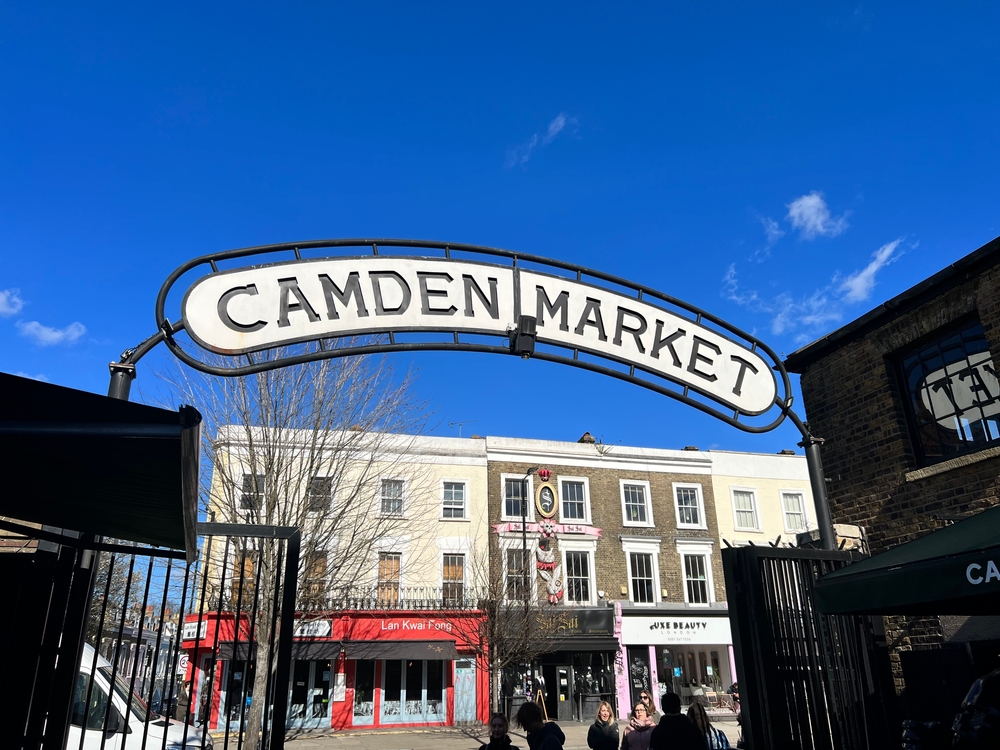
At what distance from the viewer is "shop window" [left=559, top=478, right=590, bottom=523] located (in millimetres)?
26922

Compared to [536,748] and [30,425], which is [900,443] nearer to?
[536,748]

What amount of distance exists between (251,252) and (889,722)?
5.78 metres

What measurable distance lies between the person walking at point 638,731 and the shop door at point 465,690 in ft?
54.6

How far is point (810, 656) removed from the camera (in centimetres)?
500

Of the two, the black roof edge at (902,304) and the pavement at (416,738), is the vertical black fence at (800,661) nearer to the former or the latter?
the black roof edge at (902,304)

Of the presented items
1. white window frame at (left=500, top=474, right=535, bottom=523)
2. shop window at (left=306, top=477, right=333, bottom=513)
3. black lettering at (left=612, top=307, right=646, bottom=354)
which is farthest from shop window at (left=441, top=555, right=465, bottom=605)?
black lettering at (left=612, top=307, right=646, bottom=354)

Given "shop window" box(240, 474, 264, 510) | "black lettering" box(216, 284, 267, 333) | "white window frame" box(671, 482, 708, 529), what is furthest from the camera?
"white window frame" box(671, 482, 708, 529)

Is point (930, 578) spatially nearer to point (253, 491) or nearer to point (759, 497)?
point (253, 491)

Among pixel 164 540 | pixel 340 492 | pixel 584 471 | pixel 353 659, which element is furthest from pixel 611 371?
pixel 584 471

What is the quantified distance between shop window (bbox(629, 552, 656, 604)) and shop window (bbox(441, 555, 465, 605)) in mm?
6656

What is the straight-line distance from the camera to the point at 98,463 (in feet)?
9.47

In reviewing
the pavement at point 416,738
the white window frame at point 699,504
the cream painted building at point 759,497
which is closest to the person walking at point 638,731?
the pavement at point 416,738

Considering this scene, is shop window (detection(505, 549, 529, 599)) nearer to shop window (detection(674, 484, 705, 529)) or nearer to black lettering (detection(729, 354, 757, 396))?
shop window (detection(674, 484, 705, 529))

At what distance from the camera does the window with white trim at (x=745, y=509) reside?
28.9 m
